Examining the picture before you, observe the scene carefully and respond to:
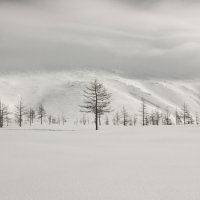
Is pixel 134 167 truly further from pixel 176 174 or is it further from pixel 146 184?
pixel 146 184

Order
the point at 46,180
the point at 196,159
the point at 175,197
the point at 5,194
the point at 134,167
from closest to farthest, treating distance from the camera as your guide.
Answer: the point at 175,197 → the point at 5,194 → the point at 46,180 → the point at 134,167 → the point at 196,159

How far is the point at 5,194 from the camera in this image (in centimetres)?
541

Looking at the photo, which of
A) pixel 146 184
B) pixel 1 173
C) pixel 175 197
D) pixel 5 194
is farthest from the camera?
pixel 1 173

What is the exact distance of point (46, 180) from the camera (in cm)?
652

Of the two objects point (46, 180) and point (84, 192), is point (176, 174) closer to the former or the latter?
point (84, 192)

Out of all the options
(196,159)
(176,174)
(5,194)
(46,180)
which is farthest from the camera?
(196,159)

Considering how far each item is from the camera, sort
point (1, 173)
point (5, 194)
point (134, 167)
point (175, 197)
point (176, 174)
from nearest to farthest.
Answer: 1. point (175, 197)
2. point (5, 194)
3. point (176, 174)
4. point (1, 173)
5. point (134, 167)

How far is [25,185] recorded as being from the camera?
6.09 metres

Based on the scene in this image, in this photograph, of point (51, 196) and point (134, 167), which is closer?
point (51, 196)

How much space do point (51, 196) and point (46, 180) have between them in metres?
1.35

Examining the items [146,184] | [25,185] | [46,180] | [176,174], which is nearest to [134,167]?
[176,174]

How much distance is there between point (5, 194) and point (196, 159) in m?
6.36

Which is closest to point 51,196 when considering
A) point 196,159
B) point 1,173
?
point 1,173

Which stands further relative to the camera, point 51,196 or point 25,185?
point 25,185
